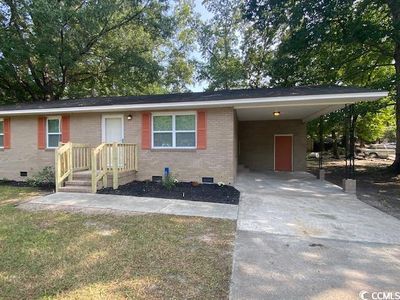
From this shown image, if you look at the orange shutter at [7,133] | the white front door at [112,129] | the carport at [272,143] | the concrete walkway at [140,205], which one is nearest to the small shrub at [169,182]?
the concrete walkway at [140,205]

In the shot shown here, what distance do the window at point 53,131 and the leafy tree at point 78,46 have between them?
644 cm

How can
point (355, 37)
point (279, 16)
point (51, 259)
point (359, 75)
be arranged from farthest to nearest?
1. point (359, 75)
2. point (279, 16)
3. point (355, 37)
4. point (51, 259)

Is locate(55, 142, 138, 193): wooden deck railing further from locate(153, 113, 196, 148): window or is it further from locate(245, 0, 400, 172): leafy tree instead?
locate(245, 0, 400, 172): leafy tree

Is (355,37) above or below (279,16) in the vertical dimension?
below

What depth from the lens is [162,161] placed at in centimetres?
992

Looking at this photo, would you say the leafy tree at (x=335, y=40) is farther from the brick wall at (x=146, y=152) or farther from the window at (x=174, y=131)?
the window at (x=174, y=131)

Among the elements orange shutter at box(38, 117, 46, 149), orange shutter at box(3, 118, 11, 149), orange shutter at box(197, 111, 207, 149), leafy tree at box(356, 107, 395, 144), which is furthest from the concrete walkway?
leafy tree at box(356, 107, 395, 144)

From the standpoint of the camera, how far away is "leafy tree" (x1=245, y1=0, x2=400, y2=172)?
12429 mm

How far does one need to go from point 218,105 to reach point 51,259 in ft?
22.5

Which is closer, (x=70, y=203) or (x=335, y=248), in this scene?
(x=335, y=248)

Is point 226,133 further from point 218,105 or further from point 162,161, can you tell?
point 162,161

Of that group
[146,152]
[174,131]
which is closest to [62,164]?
[146,152]

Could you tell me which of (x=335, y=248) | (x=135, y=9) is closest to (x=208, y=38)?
(x=135, y=9)

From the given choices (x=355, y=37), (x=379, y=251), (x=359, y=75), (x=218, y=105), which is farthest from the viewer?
(x=359, y=75)
